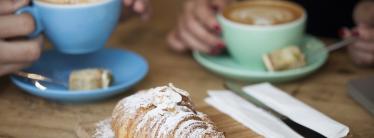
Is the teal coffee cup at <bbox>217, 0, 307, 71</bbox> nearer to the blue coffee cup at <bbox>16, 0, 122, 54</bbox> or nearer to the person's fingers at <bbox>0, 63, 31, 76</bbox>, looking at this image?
the blue coffee cup at <bbox>16, 0, 122, 54</bbox>

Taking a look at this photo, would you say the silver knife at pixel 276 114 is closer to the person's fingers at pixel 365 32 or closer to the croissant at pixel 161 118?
the croissant at pixel 161 118

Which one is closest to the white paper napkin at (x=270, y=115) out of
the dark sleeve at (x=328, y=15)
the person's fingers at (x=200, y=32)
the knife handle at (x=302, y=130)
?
the knife handle at (x=302, y=130)

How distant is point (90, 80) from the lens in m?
0.98

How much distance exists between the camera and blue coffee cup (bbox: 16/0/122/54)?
0.95 meters

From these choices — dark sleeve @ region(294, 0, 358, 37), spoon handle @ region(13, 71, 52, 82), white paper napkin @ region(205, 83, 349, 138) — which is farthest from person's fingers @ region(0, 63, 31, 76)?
dark sleeve @ region(294, 0, 358, 37)

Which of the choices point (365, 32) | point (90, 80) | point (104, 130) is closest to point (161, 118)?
point (104, 130)

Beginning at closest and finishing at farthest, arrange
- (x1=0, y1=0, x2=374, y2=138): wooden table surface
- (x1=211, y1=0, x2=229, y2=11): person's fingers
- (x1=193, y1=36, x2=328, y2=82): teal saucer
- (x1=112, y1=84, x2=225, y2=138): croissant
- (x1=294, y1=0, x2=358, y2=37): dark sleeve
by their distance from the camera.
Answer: (x1=112, y1=84, x2=225, y2=138): croissant, (x1=0, y1=0, x2=374, y2=138): wooden table surface, (x1=193, y1=36, x2=328, y2=82): teal saucer, (x1=211, y1=0, x2=229, y2=11): person's fingers, (x1=294, y1=0, x2=358, y2=37): dark sleeve

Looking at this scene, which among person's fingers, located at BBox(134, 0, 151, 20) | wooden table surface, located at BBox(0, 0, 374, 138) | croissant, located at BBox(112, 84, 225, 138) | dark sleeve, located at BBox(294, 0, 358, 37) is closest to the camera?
croissant, located at BBox(112, 84, 225, 138)

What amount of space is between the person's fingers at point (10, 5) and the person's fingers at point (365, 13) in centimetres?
→ 75

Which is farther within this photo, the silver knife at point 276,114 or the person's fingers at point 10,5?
the person's fingers at point 10,5

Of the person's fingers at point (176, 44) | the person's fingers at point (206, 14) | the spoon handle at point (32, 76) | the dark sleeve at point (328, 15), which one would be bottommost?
the dark sleeve at point (328, 15)

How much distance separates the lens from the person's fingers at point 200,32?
4.02ft

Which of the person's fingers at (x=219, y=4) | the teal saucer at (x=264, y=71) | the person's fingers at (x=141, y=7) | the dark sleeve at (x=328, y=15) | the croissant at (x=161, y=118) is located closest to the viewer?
the croissant at (x=161, y=118)

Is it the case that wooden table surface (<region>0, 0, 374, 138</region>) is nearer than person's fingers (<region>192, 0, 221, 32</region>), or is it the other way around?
wooden table surface (<region>0, 0, 374, 138</region>)
